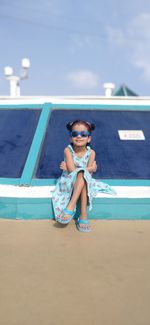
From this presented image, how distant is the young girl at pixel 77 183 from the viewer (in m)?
2.83

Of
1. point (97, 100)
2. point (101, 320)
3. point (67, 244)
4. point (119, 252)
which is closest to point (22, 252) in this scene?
point (67, 244)

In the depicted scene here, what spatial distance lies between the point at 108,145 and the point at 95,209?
93 cm

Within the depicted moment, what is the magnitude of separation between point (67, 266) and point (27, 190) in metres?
1.11

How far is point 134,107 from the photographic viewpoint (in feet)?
14.3

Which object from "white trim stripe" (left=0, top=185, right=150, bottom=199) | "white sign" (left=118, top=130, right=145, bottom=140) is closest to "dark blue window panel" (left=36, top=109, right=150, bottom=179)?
"white sign" (left=118, top=130, right=145, bottom=140)

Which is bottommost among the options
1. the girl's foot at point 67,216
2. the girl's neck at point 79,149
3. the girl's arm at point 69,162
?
the girl's foot at point 67,216

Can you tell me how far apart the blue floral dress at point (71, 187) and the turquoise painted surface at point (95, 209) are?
0.10 meters

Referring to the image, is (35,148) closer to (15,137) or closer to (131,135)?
(15,137)

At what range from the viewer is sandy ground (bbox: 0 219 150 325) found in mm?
1662

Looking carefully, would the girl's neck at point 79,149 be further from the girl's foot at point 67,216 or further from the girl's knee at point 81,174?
the girl's foot at point 67,216

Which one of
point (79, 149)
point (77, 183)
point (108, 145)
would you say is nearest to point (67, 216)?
point (77, 183)

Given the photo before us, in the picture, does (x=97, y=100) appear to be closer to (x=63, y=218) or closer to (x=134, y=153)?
(x=134, y=153)

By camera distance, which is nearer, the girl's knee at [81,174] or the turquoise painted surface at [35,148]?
the girl's knee at [81,174]

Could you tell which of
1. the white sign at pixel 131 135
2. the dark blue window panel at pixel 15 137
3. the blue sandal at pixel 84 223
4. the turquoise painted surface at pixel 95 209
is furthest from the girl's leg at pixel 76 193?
the white sign at pixel 131 135
